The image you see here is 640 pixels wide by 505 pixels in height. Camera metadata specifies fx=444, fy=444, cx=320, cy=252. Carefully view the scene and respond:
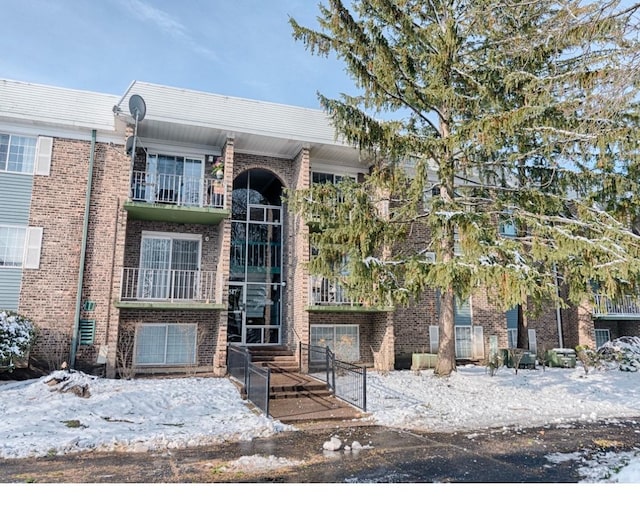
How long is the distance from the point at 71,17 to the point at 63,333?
8.16 m

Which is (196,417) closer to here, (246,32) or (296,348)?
(296,348)

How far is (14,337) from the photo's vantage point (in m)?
11.1

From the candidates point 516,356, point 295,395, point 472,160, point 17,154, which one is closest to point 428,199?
point 472,160

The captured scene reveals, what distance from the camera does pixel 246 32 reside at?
10945 millimetres

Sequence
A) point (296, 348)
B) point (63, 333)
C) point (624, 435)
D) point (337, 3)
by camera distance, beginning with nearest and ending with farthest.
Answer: point (624, 435) → point (337, 3) → point (63, 333) → point (296, 348)

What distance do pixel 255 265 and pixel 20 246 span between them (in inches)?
272

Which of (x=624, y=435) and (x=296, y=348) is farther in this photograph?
(x=296, y=348)

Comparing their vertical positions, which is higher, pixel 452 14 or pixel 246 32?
pixel 452 14

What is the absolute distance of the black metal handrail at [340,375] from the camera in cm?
1006

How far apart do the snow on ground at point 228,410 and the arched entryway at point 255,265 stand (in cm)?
286

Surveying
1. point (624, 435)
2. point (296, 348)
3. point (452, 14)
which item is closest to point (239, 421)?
point (296, 348)

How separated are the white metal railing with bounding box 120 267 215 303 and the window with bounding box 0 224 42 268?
96.7 inches

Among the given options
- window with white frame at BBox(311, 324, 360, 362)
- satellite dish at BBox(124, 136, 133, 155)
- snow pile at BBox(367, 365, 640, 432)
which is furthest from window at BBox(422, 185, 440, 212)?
satellite dish at BBox(124, 136, 133, 155)

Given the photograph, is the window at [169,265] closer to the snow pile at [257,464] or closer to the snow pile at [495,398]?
the snow pile at [495,398]
